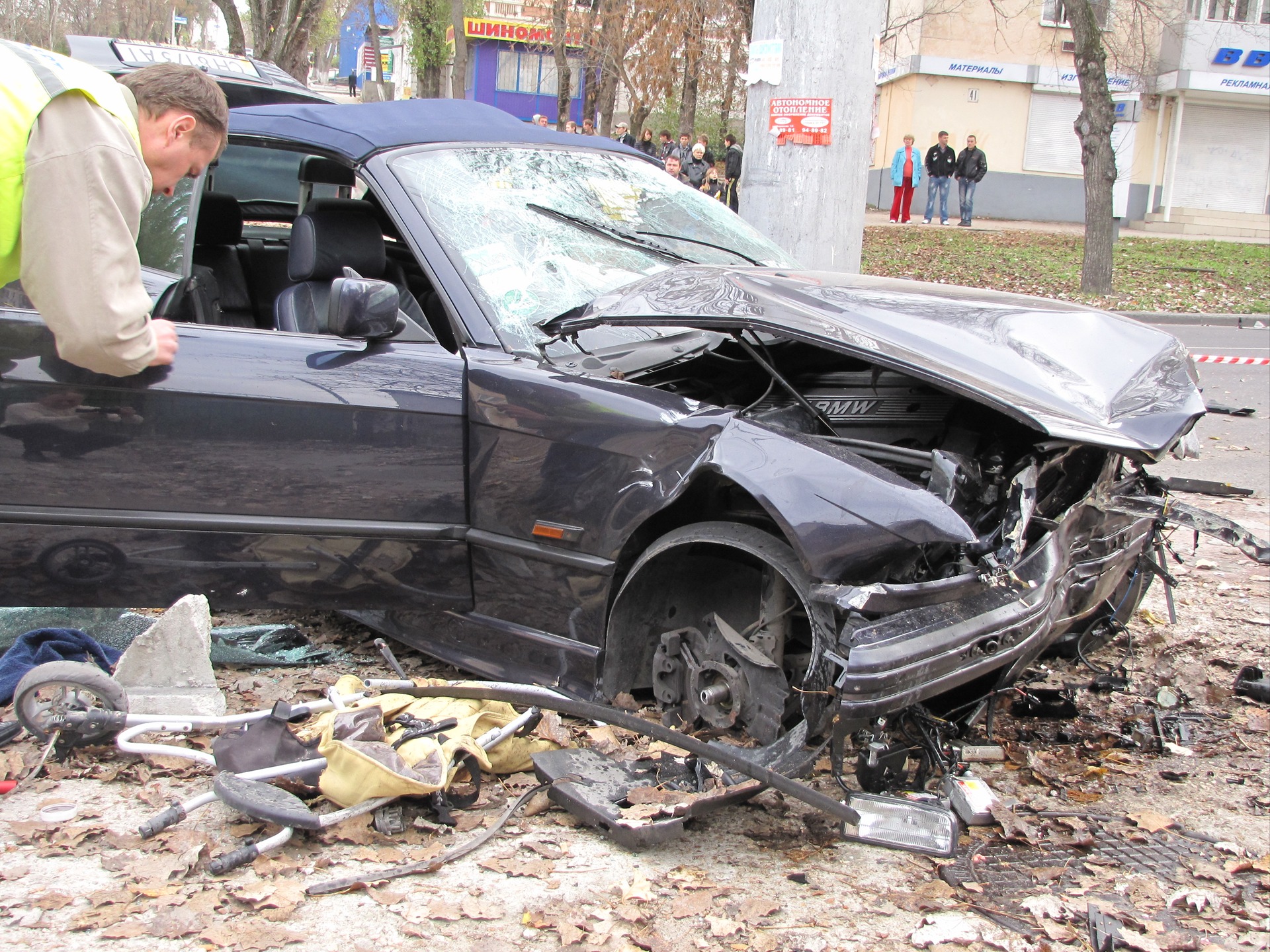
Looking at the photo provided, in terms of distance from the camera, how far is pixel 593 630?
317cm

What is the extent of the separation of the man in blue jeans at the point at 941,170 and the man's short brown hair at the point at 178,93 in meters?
21.8

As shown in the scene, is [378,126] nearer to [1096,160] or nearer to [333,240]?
[333,240]

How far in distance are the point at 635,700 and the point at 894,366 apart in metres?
1.21

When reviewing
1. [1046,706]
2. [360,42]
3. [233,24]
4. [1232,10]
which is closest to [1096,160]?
[1046,706]

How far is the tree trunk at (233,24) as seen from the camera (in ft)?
66.4

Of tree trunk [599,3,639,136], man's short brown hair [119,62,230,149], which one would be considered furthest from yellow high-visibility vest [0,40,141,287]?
tree trunk [599,3,639,136]

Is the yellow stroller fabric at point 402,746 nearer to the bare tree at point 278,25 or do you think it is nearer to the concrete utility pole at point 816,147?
the concrete utility pole at point 816,147

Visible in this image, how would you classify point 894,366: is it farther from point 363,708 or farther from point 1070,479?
point 363,708

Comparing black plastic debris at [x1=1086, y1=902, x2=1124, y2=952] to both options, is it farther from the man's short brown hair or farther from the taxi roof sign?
the taxi roof sign

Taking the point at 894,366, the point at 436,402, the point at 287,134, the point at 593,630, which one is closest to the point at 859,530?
the point at 894,366

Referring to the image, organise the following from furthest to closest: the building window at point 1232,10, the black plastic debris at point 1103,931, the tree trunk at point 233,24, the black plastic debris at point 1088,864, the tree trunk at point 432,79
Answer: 1. the tree trunk at point 432,79
2. the building window at point 1232,10
3. the tree trunk at point 233,24
4. the black plastic debris at point 1088,864
5. the black plastic debris at point 1103,931

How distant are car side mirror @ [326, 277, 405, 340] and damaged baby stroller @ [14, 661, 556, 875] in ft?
3.33

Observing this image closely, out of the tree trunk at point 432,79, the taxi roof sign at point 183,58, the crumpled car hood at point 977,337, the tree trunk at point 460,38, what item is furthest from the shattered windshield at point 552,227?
the tree trunk at point 432,79

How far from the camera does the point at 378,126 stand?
12.3 ft
